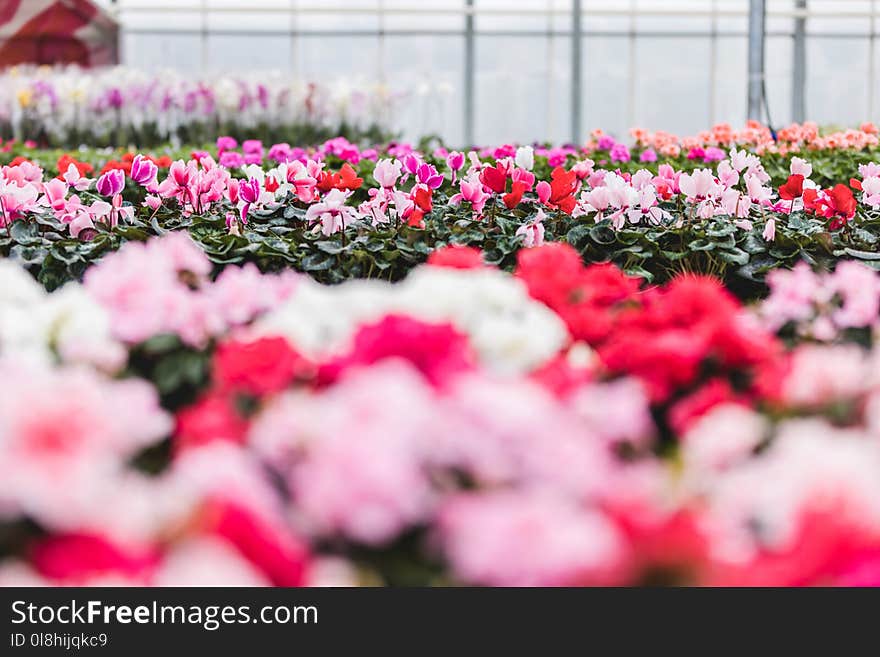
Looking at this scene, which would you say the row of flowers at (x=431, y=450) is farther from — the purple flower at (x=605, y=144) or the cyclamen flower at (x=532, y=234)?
the purple flower at (x=605, y=144)

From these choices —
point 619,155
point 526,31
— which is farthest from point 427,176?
point 526,31

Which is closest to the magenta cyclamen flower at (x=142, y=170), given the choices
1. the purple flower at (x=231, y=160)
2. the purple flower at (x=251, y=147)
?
the purple flower at (x=231, y=160)

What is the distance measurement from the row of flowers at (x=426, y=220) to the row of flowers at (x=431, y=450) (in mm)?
1509

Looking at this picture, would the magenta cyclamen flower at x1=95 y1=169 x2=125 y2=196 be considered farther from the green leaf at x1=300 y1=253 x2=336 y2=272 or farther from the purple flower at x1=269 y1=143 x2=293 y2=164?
the purple flower at x1=269 y1=143 x2=293 y2=164

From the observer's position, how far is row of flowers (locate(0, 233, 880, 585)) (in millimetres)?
730

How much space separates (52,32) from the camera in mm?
11719

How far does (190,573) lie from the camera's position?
709mm

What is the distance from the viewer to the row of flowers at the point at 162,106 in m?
7.76

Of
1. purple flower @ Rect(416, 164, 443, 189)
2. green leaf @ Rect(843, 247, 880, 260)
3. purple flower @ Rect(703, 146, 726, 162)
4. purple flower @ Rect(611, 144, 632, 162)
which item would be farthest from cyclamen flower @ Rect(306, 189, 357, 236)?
purple flower @ Rect(703, 146, 726, 162)

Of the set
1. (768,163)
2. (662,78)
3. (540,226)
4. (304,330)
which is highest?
(662,78)

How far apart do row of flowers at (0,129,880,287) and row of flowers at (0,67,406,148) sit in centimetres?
469

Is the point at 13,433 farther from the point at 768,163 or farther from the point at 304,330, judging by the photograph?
the point at 768,163
